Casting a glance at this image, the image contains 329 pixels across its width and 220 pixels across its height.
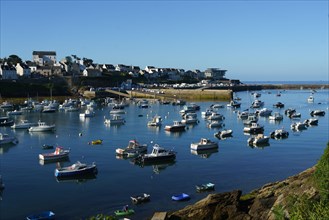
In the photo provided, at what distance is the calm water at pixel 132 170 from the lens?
22.6 meters

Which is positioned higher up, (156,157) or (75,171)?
(156,157)

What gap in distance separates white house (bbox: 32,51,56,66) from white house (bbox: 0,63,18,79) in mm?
30954

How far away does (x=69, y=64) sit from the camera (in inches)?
5148

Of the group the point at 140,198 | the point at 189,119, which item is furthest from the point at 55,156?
the point at 189,119

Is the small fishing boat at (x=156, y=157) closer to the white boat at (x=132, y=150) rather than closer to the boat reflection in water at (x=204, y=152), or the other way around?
the white boat at (x=132, y=150)

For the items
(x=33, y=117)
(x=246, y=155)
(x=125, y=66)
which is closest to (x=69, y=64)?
(x=125, y=66)

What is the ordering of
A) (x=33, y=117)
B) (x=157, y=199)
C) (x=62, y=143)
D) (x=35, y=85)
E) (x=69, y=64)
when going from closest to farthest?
(x=157, y=199) → (x=62, y=143) → (x=33, y=117) → (x=35, y=85) → (x=69, y=64)

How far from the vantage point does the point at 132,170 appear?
30.0m

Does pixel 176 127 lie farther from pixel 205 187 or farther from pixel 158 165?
pixel 205 187

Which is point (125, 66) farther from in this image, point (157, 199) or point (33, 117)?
point (157, 199)

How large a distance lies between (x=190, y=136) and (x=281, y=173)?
1767cm

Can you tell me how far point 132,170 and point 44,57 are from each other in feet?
397

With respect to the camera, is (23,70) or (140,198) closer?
(140,198)

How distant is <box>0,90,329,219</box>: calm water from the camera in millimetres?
22562
